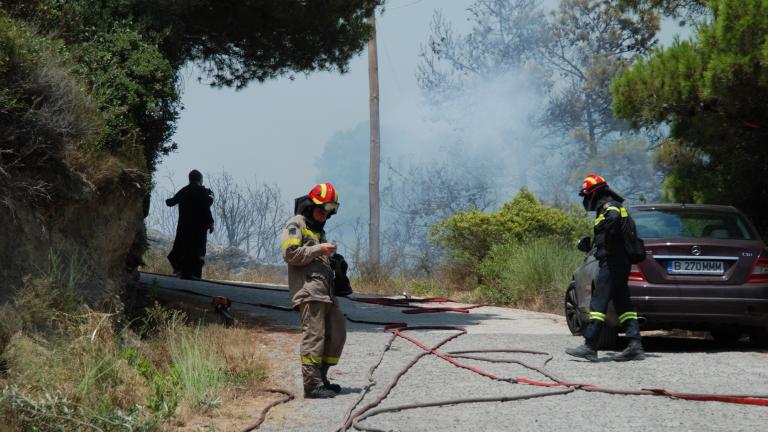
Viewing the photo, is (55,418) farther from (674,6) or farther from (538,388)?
(674,6)

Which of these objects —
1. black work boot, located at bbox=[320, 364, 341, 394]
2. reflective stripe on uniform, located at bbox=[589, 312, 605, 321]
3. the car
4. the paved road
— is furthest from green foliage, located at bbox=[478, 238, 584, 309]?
black work boot, located at bbox=[320, 364, 341, 394]

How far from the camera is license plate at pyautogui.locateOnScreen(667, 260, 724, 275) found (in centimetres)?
1071

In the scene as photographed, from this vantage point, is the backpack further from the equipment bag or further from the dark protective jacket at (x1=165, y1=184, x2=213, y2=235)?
Result: the dark protective jacket at (x1=165, y1=184, x2=213, y2=235)

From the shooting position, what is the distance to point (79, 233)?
1046 cm

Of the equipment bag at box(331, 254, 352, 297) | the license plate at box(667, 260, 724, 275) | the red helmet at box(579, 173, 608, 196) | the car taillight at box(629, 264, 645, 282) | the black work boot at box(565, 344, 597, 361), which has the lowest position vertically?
Result: the black work boot at box(565, 344, 597, 361)

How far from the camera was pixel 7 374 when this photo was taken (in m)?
7.81

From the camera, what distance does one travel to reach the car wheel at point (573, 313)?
11.9 metres

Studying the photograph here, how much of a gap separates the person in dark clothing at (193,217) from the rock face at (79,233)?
7.50 metres

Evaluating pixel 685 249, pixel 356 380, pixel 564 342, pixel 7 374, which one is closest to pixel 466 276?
pixel 564 342

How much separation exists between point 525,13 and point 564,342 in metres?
26.6

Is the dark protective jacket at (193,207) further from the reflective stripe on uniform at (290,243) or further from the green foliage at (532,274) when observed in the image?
the reflective stripe on uniform at (290,243)

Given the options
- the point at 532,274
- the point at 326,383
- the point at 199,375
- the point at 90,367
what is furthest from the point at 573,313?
the point at 90,367

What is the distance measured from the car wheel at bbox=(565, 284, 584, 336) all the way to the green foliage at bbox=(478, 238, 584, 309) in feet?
15.9

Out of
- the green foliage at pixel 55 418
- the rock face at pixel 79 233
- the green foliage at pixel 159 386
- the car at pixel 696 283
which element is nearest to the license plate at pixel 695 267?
the car at pixel 696 283
